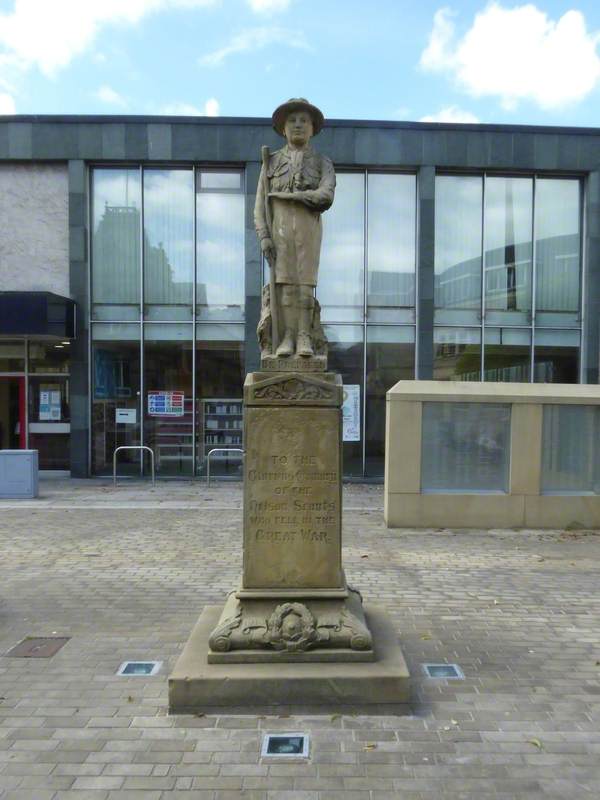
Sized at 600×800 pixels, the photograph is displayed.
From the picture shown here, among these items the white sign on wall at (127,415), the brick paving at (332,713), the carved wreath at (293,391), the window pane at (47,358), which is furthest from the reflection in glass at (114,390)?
the carved wreath at (293,391)

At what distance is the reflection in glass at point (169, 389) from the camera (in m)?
15.7

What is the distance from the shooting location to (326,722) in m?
3.87

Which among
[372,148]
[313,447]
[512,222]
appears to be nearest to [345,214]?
[372,148]

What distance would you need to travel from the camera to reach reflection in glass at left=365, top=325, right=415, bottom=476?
1577 cm

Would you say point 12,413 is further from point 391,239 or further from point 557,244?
point 557,244

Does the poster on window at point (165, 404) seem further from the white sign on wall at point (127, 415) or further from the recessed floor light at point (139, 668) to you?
the recessed floor light at point (139, 668)

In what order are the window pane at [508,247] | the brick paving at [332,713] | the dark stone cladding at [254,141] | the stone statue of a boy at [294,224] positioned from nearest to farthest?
the brick paving at [332,713] < the stone statue of a boy at [294,224] < the dark stone cladding at [254,141] < the window pane at [508,247]

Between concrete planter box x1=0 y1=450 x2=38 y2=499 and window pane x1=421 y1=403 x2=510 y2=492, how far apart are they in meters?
8.07

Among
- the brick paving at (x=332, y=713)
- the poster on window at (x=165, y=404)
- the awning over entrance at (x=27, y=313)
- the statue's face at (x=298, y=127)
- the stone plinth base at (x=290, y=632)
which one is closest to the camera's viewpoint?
the brick paving at (x=332, y=713)


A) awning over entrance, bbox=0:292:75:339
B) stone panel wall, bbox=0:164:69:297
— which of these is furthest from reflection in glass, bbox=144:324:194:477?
stone panel wall, bbox=0:164:69:297

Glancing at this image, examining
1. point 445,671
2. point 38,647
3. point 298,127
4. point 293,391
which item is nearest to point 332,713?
point 445,671

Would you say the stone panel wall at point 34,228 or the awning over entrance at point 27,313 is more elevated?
the stone panel wall at point 34,228

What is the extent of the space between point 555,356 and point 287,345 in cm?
1312

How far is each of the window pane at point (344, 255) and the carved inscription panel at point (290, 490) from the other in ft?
37.7
